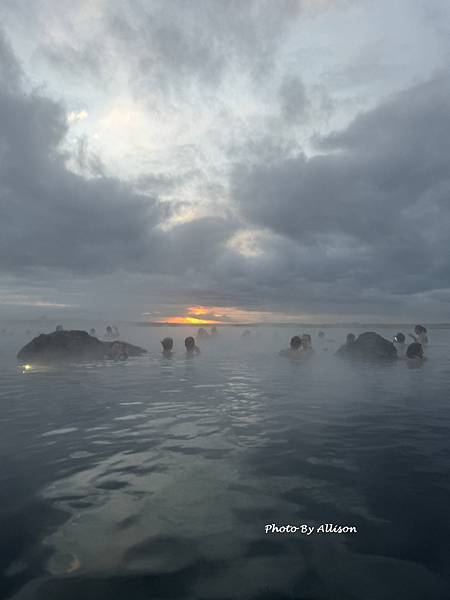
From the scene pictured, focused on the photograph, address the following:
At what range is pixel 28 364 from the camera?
1356 inches

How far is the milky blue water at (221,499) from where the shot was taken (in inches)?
219

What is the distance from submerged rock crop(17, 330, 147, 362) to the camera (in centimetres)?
3742

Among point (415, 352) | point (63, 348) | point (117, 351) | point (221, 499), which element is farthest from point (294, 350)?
point (221, 499)

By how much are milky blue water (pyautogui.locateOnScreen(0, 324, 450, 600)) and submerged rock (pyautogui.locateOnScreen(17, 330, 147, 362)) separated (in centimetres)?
2033

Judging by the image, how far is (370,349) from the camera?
135 feet

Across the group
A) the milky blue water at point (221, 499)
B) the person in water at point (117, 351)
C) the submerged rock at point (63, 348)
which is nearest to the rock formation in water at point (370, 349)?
the milky blue water at point (221, 499)

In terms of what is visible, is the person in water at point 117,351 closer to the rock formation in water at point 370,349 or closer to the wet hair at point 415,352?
the rock formation in water at point 370,349

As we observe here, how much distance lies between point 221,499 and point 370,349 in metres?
36.4

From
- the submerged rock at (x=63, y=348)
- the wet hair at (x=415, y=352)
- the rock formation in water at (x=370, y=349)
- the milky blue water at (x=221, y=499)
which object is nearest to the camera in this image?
the milky blue water at (x=221, y=499)

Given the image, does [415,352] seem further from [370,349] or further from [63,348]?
[63,348]

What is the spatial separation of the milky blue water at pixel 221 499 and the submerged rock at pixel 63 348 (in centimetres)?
2033

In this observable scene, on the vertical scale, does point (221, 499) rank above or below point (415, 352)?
below

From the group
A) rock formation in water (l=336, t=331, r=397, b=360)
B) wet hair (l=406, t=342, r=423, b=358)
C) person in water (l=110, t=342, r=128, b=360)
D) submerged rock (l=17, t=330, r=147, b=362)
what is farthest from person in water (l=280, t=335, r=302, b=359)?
submerged rock (l=17, t=330, r=147, b=362)

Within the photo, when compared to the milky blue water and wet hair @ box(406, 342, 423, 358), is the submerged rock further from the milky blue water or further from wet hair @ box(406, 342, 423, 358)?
wet hair @ box(406, 342, 423, 358)
